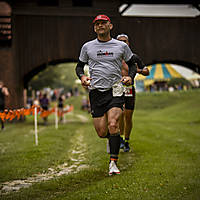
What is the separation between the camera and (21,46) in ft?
74.4

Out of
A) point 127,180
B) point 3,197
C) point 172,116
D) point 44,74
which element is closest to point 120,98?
point 127,180

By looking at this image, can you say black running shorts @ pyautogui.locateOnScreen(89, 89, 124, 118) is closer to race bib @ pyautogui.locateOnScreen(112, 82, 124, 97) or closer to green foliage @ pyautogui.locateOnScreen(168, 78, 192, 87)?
race bib @ pyautogui.locateOnScreen(112, 82, 124, 97)

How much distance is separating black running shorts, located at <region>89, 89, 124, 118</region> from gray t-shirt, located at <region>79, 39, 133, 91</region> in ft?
0.32

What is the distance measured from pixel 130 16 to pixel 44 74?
2224 centimetres

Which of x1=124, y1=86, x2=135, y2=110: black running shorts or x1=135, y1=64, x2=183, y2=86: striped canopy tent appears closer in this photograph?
x1=124, y1=86, x2=135, y2=110: black running shorts

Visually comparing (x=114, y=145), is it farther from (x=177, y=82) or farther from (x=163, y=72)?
(x=177, y=82)

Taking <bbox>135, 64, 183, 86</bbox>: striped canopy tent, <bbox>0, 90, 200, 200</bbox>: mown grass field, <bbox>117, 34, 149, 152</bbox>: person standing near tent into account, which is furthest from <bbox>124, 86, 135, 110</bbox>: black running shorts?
<bbox>135, 64, 183, 86</bbox>: striped canopy tent

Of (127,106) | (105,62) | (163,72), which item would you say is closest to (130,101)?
(127,106)

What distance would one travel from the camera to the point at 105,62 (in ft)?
19.2

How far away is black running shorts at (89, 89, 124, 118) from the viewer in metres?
5.85

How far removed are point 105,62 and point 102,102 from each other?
2.19 feet

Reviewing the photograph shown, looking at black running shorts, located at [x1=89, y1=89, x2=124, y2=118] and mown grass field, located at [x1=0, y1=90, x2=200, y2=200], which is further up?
black running shorts, located at [x1=89, y1=89, x2=124, y2=118]

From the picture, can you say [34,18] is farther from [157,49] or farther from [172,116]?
[172,116]

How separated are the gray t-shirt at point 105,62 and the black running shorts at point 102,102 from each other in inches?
3.8
